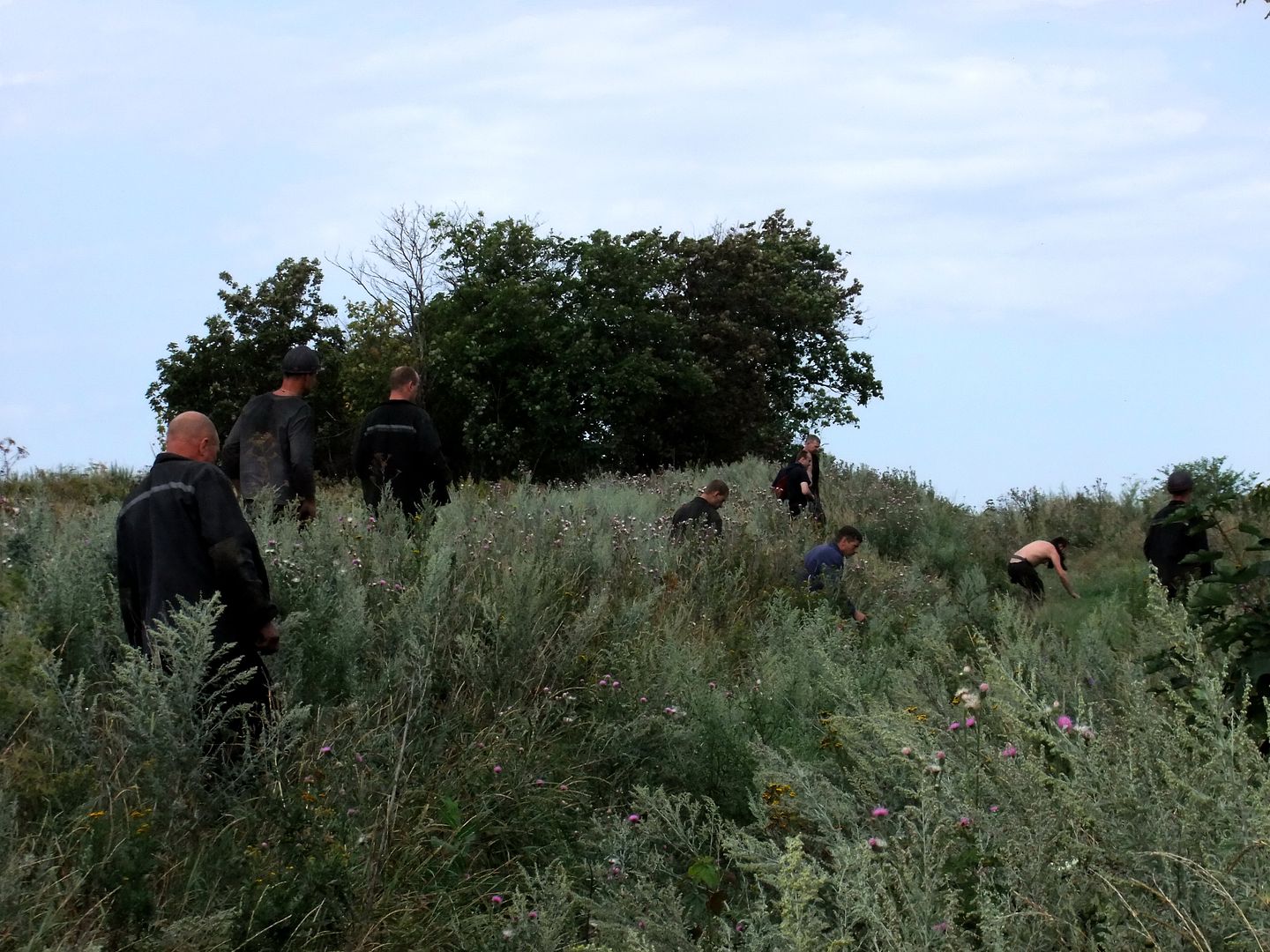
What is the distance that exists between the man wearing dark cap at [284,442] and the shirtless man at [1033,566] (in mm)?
10503

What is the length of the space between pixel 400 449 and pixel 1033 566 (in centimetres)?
993

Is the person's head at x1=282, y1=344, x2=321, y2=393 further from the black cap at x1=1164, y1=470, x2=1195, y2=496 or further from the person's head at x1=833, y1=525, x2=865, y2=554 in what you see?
the black cap at x1=1164, y1=470, x2=1195, y2=496

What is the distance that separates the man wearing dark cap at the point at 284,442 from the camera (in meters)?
9.07

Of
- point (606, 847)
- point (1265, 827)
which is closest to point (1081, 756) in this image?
point (1265, 827)

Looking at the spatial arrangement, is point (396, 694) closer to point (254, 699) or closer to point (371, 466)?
point (254, 699)

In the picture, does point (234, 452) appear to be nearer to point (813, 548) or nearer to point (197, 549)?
point (197, 549)

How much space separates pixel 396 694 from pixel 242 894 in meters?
2.07

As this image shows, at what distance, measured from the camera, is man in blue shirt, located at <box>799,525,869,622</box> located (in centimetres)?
1208

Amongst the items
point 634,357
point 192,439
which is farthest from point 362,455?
point 634,357

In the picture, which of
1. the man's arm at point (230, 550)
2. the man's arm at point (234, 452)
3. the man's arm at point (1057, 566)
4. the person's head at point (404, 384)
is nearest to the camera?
the man's arm at point (230, 550)

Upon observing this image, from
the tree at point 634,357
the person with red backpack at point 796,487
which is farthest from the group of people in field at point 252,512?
the tree at point 634,357

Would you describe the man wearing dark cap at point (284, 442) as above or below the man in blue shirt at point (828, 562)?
above

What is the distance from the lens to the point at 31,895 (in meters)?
4.28

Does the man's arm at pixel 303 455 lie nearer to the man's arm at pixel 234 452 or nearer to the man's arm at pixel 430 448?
the man's arm at pixel 234 452
